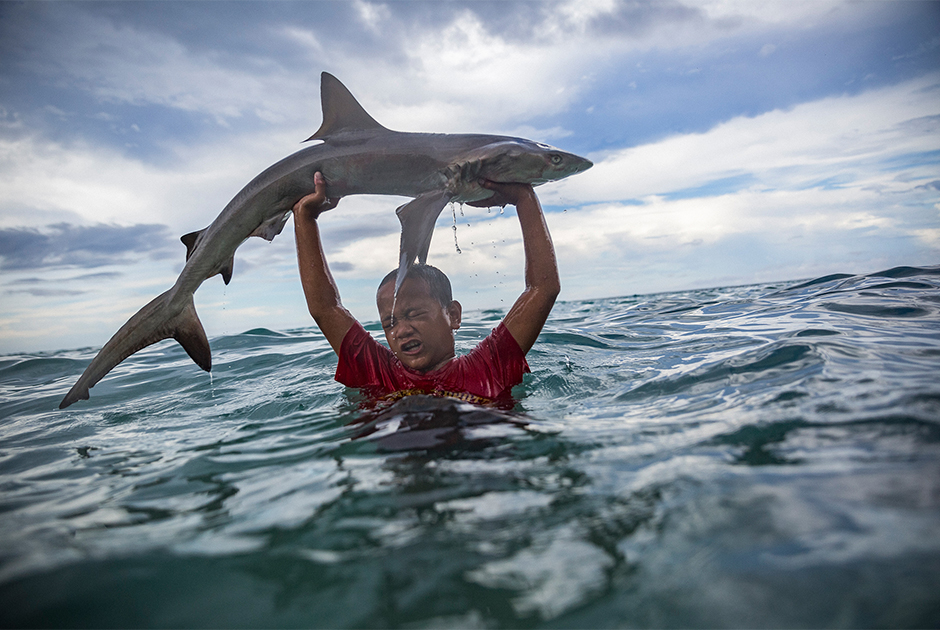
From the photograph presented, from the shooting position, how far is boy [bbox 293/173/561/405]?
3.81 m

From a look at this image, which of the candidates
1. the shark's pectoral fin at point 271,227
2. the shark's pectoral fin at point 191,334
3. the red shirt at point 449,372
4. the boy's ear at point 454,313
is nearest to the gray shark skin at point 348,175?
the shark's pectoral fin at point 271,227

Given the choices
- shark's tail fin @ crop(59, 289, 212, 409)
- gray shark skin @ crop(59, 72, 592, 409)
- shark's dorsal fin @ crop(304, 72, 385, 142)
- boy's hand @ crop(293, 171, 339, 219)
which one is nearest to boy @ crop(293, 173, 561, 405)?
boy's hand @ crop(293, 171, 339, 219)

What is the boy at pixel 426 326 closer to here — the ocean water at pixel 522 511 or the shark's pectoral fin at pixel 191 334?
the ocean water at pixel 522 511

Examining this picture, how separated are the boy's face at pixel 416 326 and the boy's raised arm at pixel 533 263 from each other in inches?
23.2

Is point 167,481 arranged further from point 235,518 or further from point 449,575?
point 449,575

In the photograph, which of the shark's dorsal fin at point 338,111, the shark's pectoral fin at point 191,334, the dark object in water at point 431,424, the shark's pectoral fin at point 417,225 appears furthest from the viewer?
the shark's pectoral fin at point 191,334

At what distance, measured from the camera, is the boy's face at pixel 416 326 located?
3.97 metres

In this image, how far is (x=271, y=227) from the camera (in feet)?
12.9

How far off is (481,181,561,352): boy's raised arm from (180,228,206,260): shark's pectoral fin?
2225mm

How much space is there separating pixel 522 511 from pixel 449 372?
2108mm

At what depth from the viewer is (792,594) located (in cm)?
144

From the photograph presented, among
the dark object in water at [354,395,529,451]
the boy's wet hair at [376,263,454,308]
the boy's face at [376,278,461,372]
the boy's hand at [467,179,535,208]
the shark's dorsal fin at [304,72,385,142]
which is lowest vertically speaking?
the dark object in water at [354,395,529,451]

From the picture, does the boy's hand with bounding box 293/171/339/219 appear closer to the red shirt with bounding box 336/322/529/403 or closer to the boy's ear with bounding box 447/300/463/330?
the red shirt with bounding box 336/322/529/403

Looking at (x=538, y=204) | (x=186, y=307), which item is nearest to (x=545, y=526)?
(x=538, y=204)
